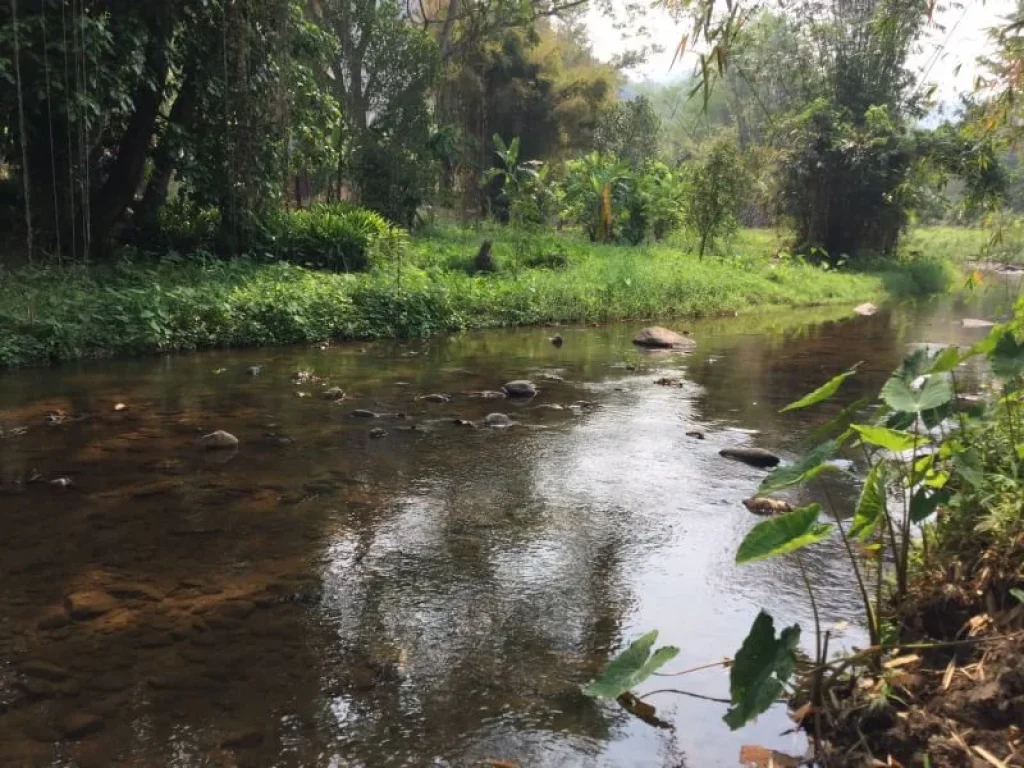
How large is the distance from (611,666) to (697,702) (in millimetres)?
550

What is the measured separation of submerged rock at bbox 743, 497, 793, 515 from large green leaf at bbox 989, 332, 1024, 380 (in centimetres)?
220

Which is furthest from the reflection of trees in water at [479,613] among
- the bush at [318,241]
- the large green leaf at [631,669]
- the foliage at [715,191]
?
the foliage at [715,191]

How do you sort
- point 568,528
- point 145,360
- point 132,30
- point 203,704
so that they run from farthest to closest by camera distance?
point 132,30, point 145,360, point 568,528, point 203,704

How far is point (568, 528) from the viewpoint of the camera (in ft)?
16.1

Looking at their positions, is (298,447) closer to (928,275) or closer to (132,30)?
(132,30)

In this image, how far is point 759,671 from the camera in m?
2.50

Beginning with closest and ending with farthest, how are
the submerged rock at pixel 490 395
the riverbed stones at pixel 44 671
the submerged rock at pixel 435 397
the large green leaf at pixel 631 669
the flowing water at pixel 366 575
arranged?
the large green leaf at pixel 631 669 → the flowing water at pixel 366 575 → the riverbed stones at pixel 44 671 → the submerged rock at pixel 435 397 → the submerged rock at pixel 490 395

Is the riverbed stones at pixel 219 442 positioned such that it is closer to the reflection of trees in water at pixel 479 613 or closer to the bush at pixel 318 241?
the reflection of trees in water at pixel 479 613

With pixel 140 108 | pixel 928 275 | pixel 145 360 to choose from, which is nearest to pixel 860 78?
pixel 928 275

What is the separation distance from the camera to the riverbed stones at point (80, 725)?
9.14 ft

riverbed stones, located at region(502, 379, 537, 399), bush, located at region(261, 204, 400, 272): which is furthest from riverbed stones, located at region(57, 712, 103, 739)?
bush, located at region(261, 204, 400, 272)

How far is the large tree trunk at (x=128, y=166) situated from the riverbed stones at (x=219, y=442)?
26.8 feet

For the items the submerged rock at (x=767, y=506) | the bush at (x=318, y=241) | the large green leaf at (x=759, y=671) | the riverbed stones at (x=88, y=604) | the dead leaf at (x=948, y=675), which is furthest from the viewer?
the bush at (x=318, y=241)

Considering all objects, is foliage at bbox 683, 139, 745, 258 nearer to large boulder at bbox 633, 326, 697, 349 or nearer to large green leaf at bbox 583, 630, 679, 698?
large boulder at bbox 633, 326, 697, 349
